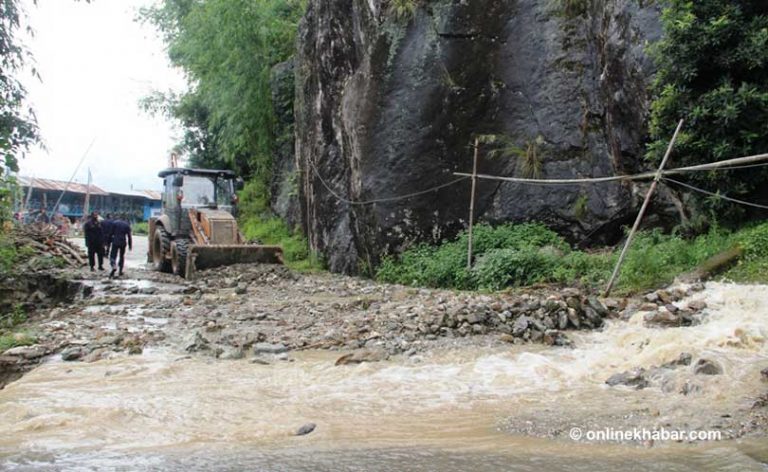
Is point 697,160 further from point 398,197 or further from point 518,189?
point 398,197

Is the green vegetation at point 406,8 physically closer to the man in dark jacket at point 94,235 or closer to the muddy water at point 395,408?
the man in dark jacket at point 94,235

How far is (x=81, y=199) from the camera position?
42188 mm

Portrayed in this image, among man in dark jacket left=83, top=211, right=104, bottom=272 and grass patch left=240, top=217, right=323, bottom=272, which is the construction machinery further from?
→ grass patch left=240, top=217, right=323, bottom=272

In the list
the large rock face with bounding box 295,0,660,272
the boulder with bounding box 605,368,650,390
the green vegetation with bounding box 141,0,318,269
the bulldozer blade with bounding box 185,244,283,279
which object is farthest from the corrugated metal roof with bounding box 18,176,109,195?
the boulder with bounding box 605,368,650,390

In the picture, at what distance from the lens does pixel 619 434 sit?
3.92m

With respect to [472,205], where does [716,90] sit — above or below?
above

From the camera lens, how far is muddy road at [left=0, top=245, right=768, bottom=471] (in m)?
3.75

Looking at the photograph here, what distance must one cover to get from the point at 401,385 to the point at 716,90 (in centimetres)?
764

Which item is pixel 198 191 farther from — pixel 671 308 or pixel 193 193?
pixel 671 308

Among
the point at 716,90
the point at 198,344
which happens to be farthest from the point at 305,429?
the point at 716,90

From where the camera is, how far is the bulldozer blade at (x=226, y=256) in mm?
14727

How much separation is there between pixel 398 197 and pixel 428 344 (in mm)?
7341

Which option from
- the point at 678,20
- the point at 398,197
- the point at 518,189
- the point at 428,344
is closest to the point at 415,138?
the point at 398,197

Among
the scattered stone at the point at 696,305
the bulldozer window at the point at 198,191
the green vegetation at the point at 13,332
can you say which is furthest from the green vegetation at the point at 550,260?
the green vegetation at the point at 13,332
